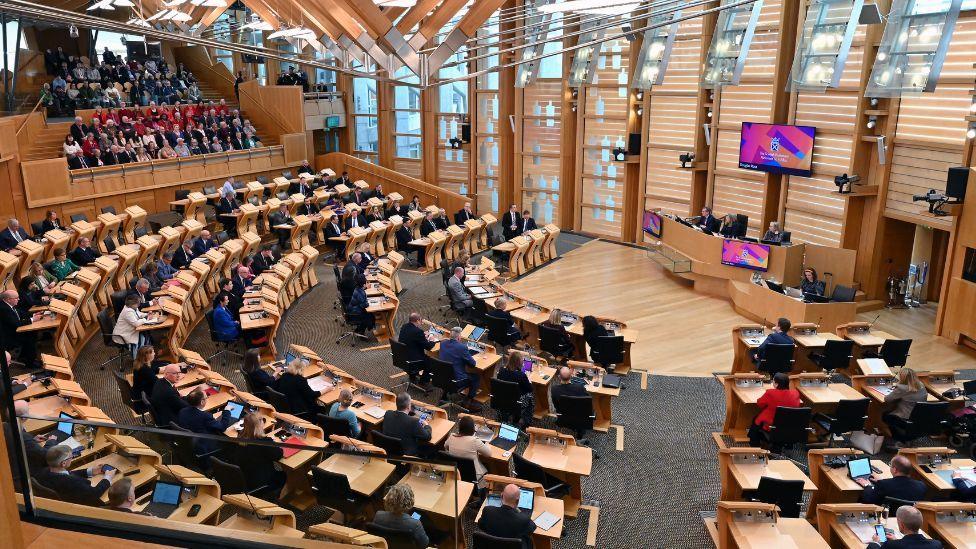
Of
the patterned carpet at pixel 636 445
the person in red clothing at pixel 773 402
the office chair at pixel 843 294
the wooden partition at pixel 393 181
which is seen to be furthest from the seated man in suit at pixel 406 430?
the wooden partition at pixel 393 181

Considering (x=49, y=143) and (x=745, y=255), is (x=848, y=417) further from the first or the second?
(x=49, y=143)

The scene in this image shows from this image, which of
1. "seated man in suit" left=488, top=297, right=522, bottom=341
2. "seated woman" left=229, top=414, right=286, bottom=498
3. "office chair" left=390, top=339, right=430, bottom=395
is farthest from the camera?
"seated man in suit" left=488, top=297, right=522, bottom=341

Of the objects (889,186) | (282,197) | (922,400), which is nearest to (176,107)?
(282,197)

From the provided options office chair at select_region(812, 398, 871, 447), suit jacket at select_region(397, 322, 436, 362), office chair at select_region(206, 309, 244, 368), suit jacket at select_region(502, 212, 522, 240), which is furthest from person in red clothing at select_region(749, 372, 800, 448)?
suit jacket at select_region(502, 212, 522, 240)

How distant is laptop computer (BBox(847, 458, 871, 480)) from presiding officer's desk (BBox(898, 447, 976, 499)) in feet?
1.50

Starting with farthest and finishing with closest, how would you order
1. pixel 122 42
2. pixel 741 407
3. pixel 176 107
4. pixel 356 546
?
1. pixel 122 42
2. pixel 176 107
3. pixel 741 407
4. pixel 356 546

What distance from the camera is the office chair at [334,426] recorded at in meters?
7.92

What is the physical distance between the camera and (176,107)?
2211 cm

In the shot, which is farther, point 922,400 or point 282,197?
point 282,197

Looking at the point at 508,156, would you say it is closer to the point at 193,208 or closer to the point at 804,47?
the point at 193,208

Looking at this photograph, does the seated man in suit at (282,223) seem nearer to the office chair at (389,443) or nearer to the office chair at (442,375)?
the office chair at (442,375)

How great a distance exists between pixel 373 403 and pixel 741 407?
453 centimetres

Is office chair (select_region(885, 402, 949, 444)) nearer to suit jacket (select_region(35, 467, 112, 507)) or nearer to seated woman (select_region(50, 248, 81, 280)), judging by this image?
suit jacket (select_region(35, 467, 112, 507))

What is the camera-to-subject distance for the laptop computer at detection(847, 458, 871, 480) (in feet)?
24.2
